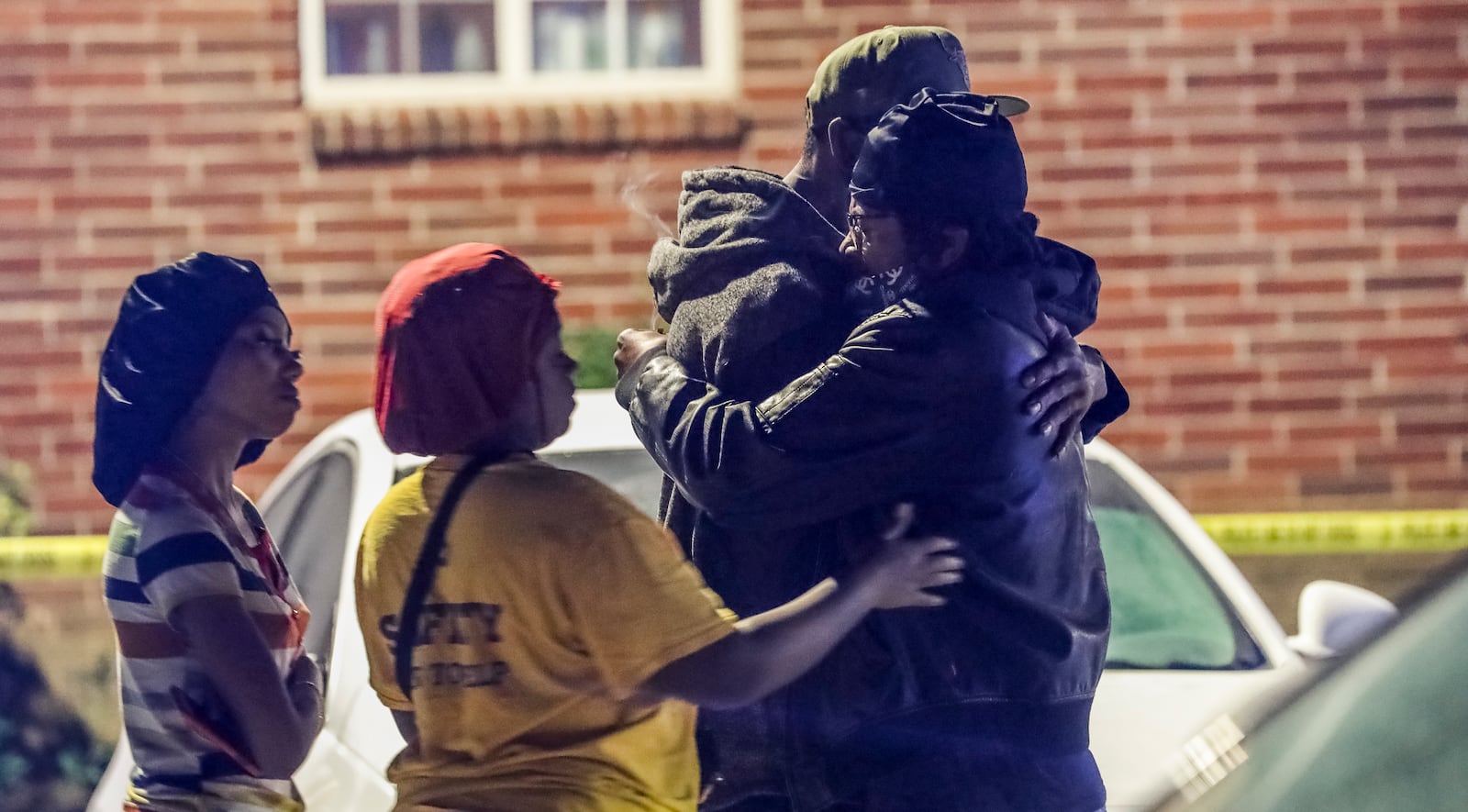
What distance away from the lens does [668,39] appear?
6.34m

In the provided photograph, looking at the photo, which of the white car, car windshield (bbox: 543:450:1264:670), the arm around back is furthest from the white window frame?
the arm around back

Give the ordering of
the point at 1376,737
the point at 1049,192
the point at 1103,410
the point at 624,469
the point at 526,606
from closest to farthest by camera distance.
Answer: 1. the point at 1376,737
2. the point at 526,606
3. the point at 1103,410
4. the point at 624,469
5. the point at 1049,192

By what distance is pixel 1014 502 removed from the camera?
1904 mm

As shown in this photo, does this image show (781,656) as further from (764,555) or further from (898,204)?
(898,204)

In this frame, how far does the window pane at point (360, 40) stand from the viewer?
6.31 meters

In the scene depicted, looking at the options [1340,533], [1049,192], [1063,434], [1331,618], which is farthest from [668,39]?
[1063,434]

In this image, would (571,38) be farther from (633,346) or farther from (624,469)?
(633,346)

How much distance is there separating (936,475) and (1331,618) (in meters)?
1.97

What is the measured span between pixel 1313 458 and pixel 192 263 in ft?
16.2

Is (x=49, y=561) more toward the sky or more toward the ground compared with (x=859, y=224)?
more toward the ground

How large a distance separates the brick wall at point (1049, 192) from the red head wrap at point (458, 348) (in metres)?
4.23

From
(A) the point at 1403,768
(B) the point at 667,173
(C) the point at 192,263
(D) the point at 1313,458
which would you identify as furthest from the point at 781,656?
(D) the point at 1313,458

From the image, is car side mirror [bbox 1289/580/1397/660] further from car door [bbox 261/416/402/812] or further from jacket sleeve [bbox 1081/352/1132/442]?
car door [bbox 261/416/402/812]

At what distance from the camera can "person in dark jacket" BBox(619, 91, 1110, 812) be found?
186 cm
